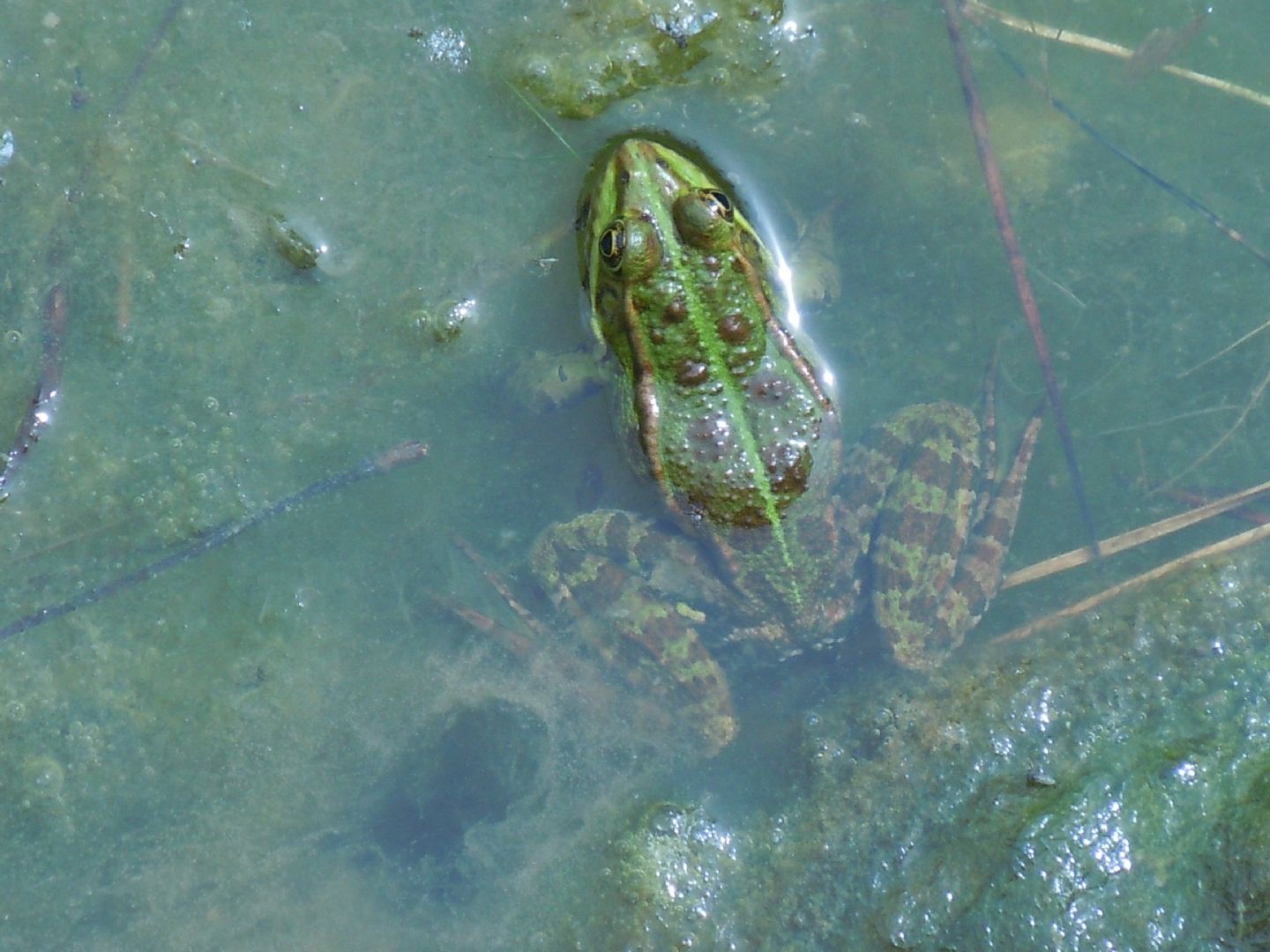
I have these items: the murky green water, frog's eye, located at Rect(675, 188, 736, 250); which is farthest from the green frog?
the murky green water

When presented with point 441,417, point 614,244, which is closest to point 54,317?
point 441,417

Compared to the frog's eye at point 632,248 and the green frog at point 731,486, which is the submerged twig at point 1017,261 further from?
the frog's eye at point 632,248

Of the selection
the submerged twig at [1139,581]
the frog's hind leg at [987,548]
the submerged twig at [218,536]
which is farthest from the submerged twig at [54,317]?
the submerged twig at [1139,581]

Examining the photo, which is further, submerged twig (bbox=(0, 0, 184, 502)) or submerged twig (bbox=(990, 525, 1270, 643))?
submerged twig (bbox=(990, 525, 1270, 643))

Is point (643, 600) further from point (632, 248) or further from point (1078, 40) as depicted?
point (1078, 40)

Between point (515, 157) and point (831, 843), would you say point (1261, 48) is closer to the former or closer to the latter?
point (515, 157)

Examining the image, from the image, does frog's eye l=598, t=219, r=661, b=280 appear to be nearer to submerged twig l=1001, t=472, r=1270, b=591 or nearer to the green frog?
the green frog
